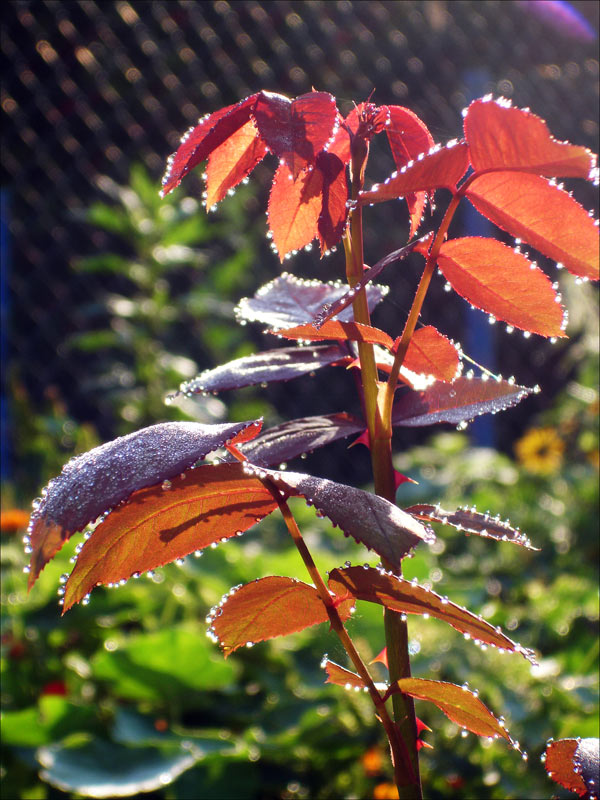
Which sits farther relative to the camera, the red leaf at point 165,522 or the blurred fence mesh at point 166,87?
the blurred fence mesh at point 166,87

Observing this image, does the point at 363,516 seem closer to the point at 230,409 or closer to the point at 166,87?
the point at 230,409

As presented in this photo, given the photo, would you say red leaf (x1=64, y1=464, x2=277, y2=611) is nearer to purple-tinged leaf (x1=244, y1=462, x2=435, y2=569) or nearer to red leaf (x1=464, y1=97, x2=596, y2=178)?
purple-tinged leaf (x1=244, y1=462, x2=435, y2=569)

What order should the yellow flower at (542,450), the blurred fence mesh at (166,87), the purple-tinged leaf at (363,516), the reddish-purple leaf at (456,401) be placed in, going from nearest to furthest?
the purple-tinged leaf at (363,516) → the reddish-purple leaf at (456,401) → the yellow flower at (542,450) → the blurred fence mesh at (166,87)

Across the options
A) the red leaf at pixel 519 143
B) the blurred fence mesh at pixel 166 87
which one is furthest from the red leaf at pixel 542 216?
the blurred fence mesh at pixel 166 87

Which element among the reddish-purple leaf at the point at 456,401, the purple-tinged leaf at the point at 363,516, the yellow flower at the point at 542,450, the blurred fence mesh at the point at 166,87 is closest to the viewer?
the purple-tinged leaf at the point at 363,516

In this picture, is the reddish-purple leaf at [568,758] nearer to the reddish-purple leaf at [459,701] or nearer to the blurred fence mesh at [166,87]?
the reddish-purple leaf at [459,701]

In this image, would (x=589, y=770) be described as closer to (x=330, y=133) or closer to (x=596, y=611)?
(x=330, y=133)
